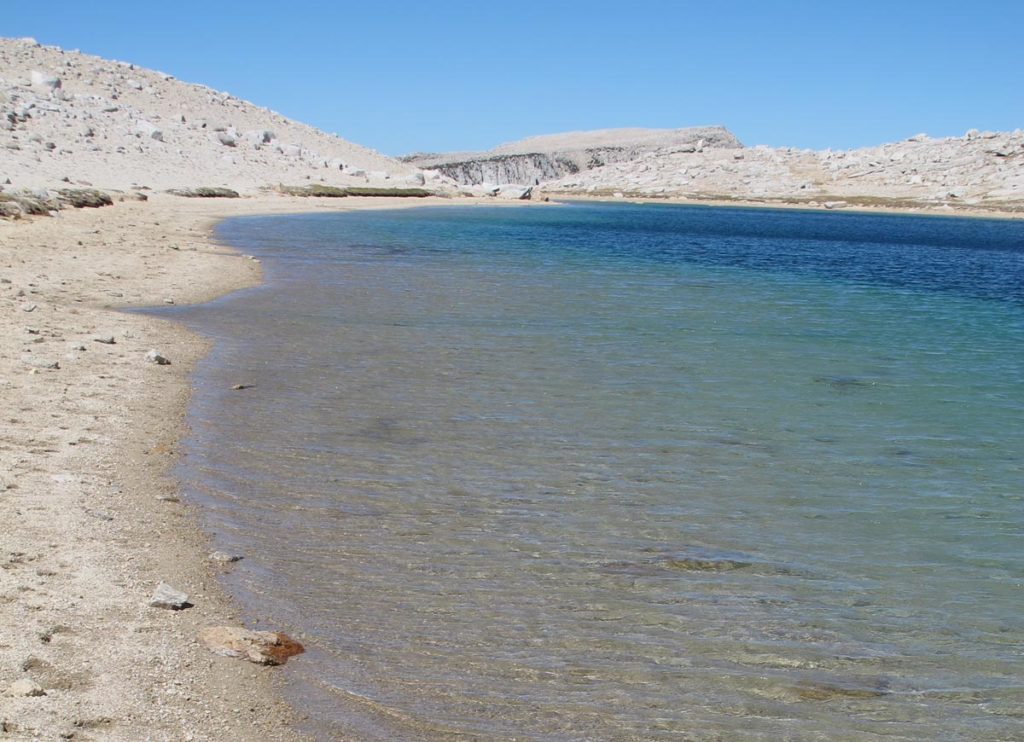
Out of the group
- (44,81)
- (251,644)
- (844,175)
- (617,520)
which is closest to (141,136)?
(44,81)

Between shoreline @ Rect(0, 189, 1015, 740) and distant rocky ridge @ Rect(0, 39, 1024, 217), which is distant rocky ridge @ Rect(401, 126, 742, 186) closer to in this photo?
distant rocky ridge @ Rect(0, 39, 1024, 217)

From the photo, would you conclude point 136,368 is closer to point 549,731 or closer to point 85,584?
point 85,584

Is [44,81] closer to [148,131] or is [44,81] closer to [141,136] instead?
[148,131]

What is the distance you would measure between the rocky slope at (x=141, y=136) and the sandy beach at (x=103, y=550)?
2420 centimetres

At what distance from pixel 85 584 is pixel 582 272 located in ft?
81.2

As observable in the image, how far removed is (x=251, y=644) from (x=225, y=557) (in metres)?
1.44

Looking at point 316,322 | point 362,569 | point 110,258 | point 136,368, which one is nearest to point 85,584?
point 362,569

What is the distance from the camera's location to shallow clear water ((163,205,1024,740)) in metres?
5.47

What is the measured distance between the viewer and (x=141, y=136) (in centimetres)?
5816

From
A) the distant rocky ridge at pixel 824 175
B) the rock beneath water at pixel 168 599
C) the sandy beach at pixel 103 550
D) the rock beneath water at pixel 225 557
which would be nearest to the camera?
the sandy beach at pixel 103 550

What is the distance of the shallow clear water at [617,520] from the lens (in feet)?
18.0

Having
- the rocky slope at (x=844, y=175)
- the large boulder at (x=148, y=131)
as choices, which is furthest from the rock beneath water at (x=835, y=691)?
Result: the rocky slope at (x=844, y=175)

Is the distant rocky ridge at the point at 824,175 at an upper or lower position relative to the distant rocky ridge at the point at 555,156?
lower

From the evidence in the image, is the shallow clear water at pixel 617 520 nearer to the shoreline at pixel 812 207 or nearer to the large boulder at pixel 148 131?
the large boulder at pixel 148 131
